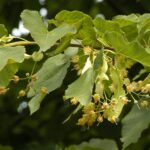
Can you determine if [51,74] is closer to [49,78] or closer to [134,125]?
[49,78]

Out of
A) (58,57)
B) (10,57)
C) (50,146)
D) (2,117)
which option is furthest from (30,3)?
(10,57)

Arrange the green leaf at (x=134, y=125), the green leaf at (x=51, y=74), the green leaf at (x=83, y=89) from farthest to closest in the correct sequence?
the green leaf at (x=134, y=125)
the green leaf at (x=51, y=74)
the green leaf at (x=83, y=89)

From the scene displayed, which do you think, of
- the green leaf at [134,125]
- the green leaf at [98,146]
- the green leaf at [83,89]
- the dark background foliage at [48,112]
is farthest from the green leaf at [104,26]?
the dark background foliage at [48,112]

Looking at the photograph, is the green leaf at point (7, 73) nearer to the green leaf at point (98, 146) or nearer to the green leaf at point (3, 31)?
the green leaf at point (3, 31)

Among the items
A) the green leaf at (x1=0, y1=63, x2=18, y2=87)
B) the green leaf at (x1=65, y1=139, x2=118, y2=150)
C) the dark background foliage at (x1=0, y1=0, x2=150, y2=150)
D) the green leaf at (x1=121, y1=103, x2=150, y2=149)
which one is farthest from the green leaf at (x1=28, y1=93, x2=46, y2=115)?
the dark background foliage at (x1=0, y1=0, x2=150, y2=150)

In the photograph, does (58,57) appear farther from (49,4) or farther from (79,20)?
(49,4)
